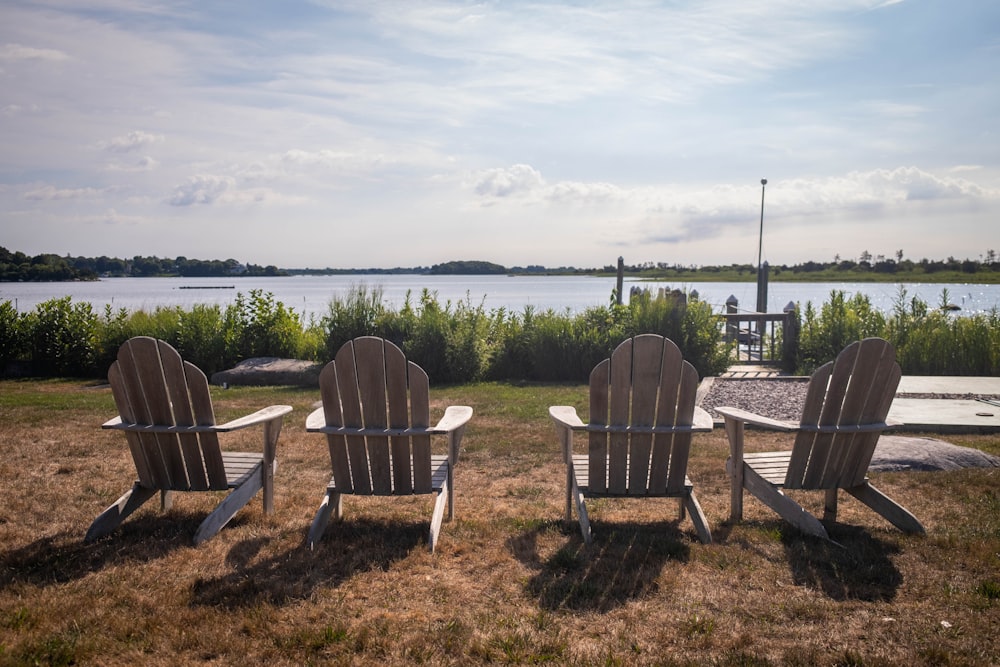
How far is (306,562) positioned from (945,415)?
6360 millimetres

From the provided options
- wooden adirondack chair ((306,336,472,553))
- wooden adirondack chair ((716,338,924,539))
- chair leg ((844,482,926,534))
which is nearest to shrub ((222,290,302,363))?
wooden adirondack chair ((306,336,472,553))

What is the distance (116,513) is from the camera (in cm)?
416

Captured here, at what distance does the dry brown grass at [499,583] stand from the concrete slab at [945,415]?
159cm

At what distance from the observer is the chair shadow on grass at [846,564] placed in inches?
130

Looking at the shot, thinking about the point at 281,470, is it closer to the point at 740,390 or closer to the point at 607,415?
the point at 607,415

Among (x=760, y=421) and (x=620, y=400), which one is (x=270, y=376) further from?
(x=760, y=421)

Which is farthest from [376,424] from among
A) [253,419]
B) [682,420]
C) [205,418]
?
[682,420]

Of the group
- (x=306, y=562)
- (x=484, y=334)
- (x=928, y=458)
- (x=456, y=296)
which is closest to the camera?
(x=306, y=562)

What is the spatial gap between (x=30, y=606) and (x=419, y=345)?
8.12 meters

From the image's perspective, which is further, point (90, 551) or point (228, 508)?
point (228, 508)

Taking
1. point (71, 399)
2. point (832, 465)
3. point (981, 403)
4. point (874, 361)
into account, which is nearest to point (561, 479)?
point (832, 465)

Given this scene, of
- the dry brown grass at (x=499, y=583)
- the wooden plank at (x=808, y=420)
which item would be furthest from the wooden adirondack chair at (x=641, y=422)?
the wooden plank at (x=808, y=420)

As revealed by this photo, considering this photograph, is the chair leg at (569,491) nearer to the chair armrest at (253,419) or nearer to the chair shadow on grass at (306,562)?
the chair shadow on grass at (306,562)

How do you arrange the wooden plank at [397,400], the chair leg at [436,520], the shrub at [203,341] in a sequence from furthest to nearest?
the shrub at [203,341]
the wooden plank at [397,400]
the chair leg at [436,520]
